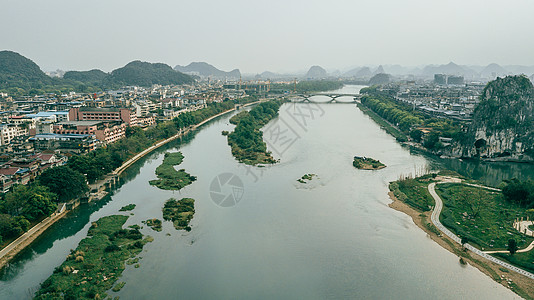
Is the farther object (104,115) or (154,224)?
(104,115)

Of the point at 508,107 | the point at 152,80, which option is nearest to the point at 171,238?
the point at 508,107

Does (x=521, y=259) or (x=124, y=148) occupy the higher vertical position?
(x=124, y=148)

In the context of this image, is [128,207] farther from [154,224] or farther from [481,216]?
[481,216]

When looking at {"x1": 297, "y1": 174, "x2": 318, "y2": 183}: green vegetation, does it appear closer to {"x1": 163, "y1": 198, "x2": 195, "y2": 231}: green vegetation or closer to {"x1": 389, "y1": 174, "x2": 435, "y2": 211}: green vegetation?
{"x1": 389, "y1": 174, "x2": 435, "y2": 211}: green vegetation

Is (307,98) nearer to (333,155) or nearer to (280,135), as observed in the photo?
(280,135)

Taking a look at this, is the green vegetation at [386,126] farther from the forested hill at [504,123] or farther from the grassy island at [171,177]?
the grassy island at [171,177]

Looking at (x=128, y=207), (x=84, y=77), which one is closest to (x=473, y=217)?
(x=128, y=207)

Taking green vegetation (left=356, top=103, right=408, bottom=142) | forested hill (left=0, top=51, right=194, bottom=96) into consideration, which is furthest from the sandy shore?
forested hill (left=0, top=51, right=194, bottom=96)
